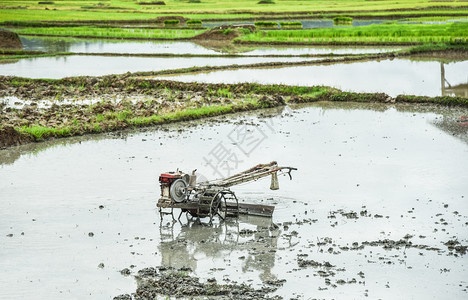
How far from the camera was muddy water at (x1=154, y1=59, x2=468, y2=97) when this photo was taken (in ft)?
59.3

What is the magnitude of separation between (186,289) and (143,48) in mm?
25736

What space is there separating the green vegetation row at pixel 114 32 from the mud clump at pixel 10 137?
2334 centimetres

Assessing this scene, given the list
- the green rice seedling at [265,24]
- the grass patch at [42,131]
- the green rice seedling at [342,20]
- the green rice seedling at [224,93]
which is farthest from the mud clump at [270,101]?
the green rice seedling at [342,20]

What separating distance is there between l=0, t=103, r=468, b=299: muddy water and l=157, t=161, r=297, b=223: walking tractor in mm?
187

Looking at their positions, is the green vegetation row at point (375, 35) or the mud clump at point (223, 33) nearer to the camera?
the green vegetation row at point (375, 35)

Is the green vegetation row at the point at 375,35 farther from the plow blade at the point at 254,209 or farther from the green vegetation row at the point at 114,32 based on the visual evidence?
the plow blade at the point at 254,209

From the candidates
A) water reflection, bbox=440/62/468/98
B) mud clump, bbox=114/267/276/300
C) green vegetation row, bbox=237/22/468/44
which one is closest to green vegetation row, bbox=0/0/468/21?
green vegetation row, bbox=237/22/468/44

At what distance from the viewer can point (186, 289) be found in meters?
5.92

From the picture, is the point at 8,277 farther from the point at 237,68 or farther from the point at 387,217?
the point at 237,68

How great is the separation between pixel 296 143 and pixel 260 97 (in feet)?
15.3

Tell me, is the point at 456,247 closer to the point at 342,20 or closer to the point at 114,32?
the point at 114,32

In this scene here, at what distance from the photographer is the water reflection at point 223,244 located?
6.70 meters

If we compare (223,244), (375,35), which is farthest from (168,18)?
(223,244)

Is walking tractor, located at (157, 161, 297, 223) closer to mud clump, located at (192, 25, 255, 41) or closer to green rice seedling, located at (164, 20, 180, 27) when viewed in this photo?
mud clump, located at (192, 25, 255, 41)
